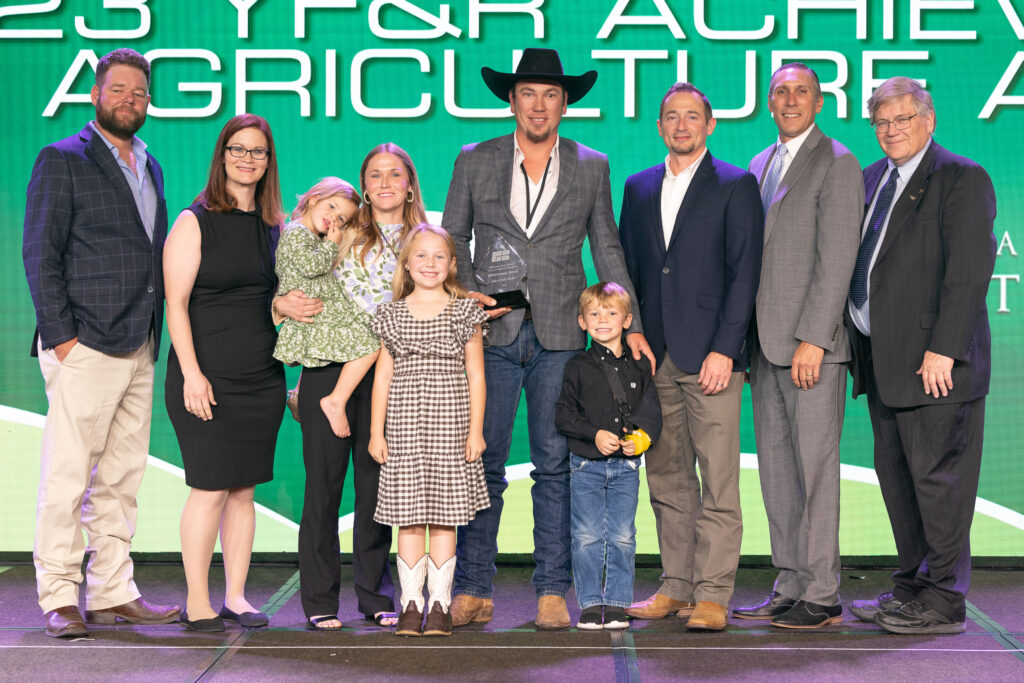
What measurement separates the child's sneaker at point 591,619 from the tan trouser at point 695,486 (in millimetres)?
331

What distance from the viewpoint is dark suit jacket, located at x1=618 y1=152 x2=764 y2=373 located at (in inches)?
152

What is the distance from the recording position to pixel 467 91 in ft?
16.3

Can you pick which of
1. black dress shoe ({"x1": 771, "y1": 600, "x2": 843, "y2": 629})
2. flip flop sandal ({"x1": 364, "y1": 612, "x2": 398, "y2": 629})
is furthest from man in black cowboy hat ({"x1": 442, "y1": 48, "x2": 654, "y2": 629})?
black dress shoe ({"x1": 771, "y1": 600, "x2": 843, "y2": 629})

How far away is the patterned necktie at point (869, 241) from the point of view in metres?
3.95

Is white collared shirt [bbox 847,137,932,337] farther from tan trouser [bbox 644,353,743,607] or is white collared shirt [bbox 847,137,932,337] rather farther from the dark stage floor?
the dark stage floor

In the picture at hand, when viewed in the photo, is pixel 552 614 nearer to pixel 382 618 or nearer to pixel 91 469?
pixel 382 618

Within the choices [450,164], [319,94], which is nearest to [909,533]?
[450,164]

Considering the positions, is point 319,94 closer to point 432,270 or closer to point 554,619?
point 432,270

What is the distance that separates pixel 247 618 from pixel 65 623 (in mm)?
598

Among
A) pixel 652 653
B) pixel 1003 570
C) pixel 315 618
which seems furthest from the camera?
pixel 1003 570

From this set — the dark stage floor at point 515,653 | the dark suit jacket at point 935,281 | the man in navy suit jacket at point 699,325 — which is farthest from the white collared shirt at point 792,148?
the dark stage floor at point 515,653

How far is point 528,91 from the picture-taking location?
→ 158 inches

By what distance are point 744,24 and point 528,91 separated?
4.63 feet

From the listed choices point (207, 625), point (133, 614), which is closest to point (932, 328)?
point (207, 625)
